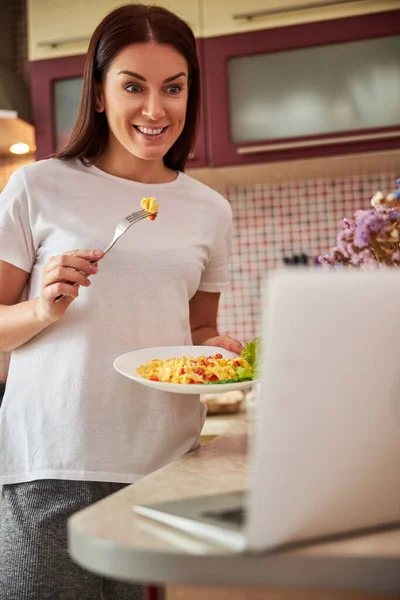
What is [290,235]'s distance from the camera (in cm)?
306

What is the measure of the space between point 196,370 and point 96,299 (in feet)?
0.81

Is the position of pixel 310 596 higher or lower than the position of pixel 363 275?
lower

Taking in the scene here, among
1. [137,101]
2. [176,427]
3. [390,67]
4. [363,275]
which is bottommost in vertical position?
[176,427]

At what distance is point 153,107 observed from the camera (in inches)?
58.5

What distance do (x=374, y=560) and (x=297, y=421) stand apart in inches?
5.0

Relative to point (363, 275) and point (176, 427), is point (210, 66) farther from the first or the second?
point (363, 275)

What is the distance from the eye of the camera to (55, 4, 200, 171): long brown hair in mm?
1503

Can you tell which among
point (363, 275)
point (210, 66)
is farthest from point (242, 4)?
point (363, 275)

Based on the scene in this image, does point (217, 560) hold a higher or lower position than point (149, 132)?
lower

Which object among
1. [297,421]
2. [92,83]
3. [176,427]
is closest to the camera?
[297,421]

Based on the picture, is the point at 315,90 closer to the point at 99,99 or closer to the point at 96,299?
the point at 99,99

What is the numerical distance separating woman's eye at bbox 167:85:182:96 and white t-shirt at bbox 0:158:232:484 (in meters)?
0.21

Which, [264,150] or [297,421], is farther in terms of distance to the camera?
[264,150]

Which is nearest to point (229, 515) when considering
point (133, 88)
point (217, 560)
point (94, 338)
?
point (217, 560)
